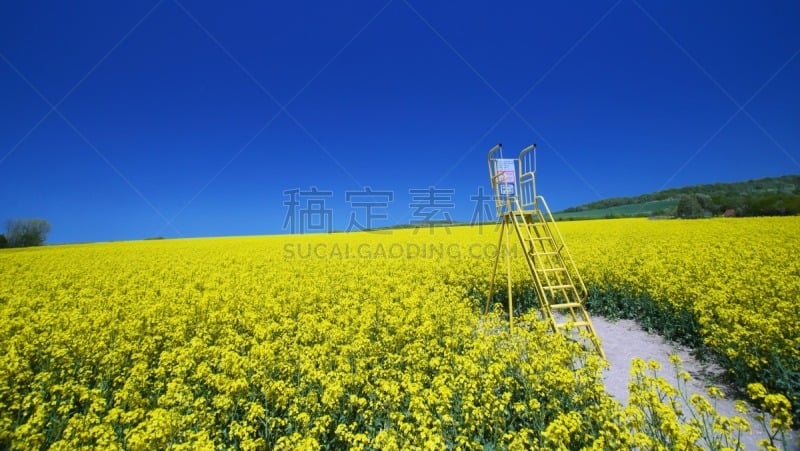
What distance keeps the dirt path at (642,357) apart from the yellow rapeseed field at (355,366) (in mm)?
426

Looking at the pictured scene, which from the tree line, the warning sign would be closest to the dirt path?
the warning sign

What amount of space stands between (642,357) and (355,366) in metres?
6.21

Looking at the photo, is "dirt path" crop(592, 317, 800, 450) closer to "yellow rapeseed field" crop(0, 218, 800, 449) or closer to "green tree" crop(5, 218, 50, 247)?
"yellow rapeseed field" crop(0, 218, 800, 449)

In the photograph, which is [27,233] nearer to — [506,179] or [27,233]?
[27,233]

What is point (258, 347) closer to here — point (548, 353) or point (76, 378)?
point (76, 378)

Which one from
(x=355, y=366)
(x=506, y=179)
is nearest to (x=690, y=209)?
(x=506, y=179)

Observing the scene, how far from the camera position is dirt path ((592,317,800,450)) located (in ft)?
17.9

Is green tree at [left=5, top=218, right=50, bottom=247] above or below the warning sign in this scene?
above

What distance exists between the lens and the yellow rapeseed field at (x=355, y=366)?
3475 mm

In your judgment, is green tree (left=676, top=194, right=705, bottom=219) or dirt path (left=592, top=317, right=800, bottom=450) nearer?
dirt path (left=592, top=317, right=800, bottom=450)

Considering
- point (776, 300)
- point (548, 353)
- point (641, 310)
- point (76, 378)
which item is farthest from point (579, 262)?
point (76, 378)

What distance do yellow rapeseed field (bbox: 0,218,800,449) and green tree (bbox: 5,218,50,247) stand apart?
61624 mm

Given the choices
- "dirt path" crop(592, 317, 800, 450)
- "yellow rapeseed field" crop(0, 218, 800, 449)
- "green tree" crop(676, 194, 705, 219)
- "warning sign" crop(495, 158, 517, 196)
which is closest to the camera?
"yellow rapeseed field" crop(0, 218, 800, 449)

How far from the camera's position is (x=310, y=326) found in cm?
671
